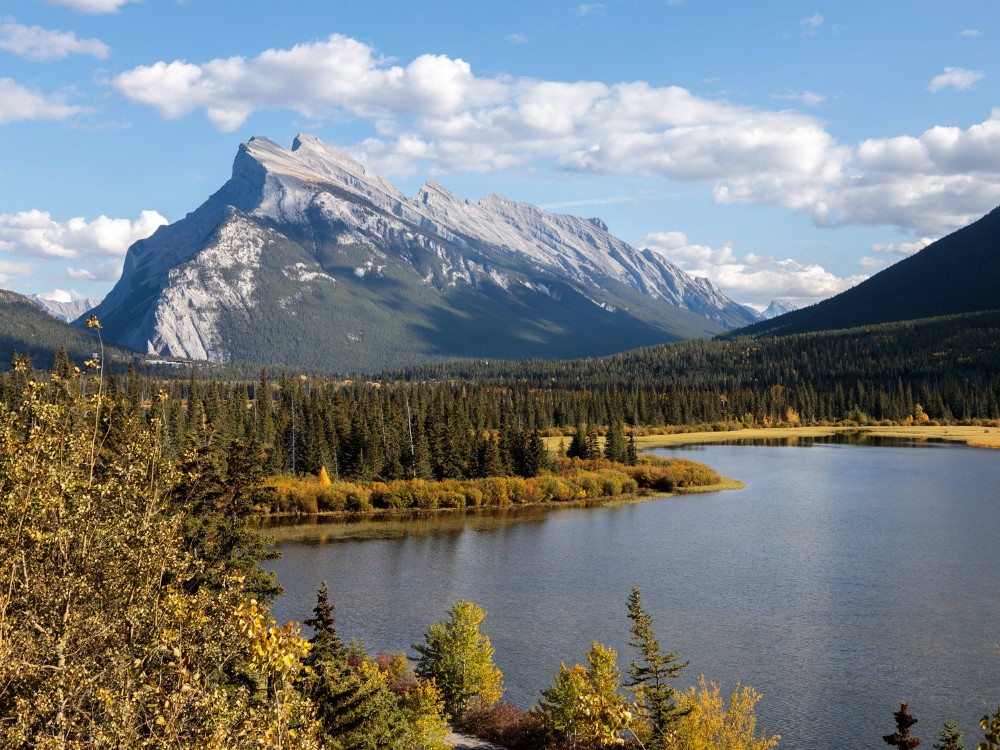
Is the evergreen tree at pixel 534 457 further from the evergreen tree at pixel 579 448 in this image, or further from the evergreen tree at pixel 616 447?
the evergreen tree at pixel 579 448

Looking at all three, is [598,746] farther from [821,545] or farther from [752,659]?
[821,545]

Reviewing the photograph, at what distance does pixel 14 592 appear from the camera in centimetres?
1764

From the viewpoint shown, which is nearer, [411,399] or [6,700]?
[6,700]

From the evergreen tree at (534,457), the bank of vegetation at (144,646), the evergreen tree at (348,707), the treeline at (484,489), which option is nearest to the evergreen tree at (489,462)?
the treeline at (484,489)

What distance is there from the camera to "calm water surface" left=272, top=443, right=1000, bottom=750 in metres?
45.3

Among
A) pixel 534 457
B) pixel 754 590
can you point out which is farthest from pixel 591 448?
pixel 754 590

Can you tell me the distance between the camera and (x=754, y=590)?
6431 centimetres

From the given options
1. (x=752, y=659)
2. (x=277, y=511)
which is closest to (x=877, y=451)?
(x=277, y=511)

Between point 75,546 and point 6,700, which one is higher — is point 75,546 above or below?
above

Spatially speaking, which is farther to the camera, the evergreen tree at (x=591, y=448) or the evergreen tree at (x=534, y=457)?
the evergreen tree at (x=591, y=448)

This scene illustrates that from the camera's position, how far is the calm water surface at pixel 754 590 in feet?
149

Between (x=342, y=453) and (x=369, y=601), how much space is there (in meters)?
68.6

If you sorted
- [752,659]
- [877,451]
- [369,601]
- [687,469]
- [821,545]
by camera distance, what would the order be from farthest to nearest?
1. [877,451]
2. [687,469]
3. [821,545]
4. [369,601]
5. [752,659]

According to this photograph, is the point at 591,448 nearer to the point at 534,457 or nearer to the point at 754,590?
the point at 534,457
